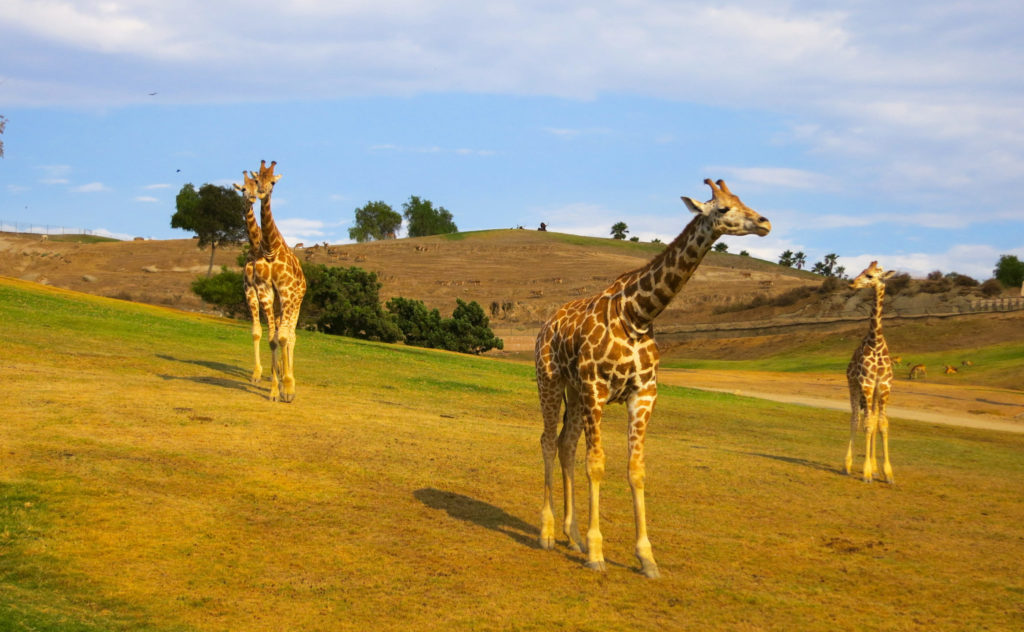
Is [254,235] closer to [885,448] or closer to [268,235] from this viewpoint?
[268,235]

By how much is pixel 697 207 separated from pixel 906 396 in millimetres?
38477

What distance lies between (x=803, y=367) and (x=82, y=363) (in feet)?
177

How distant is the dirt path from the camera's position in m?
37.2

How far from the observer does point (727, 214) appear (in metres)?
10.1

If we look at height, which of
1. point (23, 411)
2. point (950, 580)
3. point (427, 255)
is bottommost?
point (950, 580)

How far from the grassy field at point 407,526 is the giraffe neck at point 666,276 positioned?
128 inches

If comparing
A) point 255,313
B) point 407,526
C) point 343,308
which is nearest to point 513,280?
point 343,308

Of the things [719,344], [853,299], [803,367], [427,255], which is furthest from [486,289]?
[803,367]

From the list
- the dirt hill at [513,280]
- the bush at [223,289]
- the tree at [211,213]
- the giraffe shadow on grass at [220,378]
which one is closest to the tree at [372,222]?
the dirt hill at [513,280]

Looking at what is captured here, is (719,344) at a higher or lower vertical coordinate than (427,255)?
lower

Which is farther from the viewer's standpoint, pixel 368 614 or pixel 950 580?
pixel 950 580

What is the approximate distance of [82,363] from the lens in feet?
73.2

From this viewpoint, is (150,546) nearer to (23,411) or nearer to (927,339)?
(23,411)

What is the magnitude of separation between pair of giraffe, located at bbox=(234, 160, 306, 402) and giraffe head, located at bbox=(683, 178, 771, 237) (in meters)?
12.8
